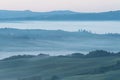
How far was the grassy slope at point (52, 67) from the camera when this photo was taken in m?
35.5

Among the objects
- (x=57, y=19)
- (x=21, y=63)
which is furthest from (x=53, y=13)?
(x=21, y=63)

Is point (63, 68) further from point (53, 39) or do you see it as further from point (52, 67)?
point (53, 39)

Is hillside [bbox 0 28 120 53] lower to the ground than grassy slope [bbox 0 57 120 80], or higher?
lower

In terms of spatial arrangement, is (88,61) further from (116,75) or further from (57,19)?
(57,19)

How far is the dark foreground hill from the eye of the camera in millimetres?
32812

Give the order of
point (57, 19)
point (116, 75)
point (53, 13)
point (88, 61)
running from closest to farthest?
point (116, 75) < point (88, 61) < point (57, 19) < point (53, 13)

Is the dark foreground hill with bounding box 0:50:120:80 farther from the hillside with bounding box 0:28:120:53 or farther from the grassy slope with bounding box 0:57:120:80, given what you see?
the hillside with bounding box 0:28:120:53

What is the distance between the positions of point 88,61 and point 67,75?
6.58 m

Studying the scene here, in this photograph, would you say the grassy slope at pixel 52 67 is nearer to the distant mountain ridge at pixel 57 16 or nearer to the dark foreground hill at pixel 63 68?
the dark foreground hill at pixel 63 68

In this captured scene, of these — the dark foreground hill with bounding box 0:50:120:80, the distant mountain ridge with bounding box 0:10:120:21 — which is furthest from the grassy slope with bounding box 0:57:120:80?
the distant mountain ridge with bounding box 0:10:120:21

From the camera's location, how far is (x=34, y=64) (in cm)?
4431

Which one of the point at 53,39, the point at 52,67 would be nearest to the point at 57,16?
the point at 53,39

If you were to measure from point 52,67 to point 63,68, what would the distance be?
1970 millimetres

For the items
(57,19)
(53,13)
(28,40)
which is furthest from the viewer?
(53,13)
